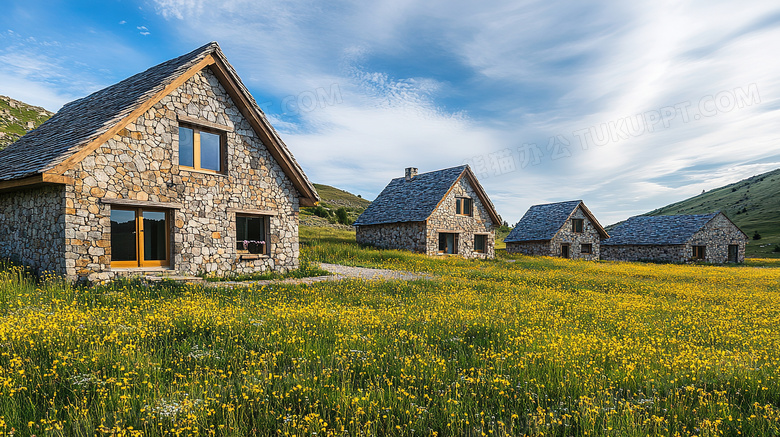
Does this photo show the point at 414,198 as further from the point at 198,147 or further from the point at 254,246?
the point at 198,147

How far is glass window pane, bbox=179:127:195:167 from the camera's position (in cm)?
1541

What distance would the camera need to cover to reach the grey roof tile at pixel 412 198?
3343 cm

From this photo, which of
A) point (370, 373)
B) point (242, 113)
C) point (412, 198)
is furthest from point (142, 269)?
point (412, 198)

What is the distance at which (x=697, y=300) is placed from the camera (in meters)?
14.5

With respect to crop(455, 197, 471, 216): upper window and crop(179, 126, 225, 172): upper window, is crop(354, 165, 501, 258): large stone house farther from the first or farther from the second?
crop(179, 126, 225, 172): upper window

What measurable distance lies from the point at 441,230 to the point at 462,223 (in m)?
2.79

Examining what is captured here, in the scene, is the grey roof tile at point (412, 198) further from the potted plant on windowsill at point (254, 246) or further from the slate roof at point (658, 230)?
the slate roof at point (658, 230)

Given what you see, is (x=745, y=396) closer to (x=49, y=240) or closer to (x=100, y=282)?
(x=100, y=282)

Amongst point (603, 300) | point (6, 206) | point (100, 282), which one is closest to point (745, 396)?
point (603, 300)

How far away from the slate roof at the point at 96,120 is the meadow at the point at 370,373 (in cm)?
489

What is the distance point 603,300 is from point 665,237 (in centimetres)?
4419

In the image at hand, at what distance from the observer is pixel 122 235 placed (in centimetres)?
1395

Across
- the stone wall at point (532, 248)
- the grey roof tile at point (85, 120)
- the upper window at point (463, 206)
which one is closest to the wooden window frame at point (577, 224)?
the stone wall at point (532, 248)

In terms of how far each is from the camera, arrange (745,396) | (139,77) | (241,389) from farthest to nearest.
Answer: (139,77)
(745,396)
(241,389)
